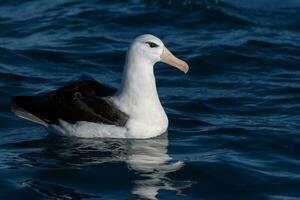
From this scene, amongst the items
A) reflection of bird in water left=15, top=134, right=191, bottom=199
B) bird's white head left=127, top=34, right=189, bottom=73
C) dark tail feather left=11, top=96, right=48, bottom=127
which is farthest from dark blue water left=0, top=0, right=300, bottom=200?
bird's white head left=127, top=34, right=189, bottom=73

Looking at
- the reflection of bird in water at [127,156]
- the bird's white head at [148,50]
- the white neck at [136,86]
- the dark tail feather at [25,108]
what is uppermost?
the bird's white head at [148,50]

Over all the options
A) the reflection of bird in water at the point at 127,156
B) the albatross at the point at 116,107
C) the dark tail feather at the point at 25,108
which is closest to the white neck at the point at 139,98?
the albatross at the point at 116,107

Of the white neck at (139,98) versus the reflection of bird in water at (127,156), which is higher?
the white neck at (139,98)

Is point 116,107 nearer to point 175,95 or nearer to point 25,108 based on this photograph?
point 25,108

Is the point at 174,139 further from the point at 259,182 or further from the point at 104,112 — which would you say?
the point at 259,182

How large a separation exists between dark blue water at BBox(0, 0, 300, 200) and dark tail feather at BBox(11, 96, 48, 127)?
31cm

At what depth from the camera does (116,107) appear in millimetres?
13094

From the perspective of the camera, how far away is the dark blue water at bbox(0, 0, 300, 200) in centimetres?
1177

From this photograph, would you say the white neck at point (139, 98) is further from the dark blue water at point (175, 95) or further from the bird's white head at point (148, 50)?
the dark blue water at point (175, 95)

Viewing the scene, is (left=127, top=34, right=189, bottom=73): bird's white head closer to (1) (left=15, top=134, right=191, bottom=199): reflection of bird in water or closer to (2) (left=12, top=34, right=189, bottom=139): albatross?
(2) (left=12, top=34, right=189, bottom=139): albatross

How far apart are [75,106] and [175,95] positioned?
3.10 m

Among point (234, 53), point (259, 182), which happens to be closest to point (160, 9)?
point (234, 53)

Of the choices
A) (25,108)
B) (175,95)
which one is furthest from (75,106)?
(175,95)

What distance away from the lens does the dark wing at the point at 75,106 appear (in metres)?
13.0
